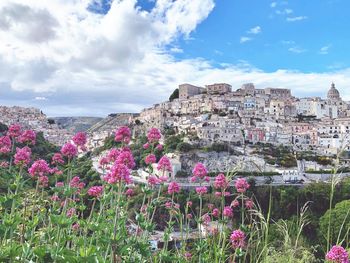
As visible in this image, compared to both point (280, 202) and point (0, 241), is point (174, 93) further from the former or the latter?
point (0, 241)

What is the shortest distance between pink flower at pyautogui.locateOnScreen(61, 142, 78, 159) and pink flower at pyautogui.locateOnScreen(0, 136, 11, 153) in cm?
58

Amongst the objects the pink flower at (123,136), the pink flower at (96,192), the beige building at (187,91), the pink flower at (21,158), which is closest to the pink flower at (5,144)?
the pink flower at (21,158)

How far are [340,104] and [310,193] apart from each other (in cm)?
6875

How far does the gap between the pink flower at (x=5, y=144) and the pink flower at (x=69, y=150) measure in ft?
Answer: 1.89

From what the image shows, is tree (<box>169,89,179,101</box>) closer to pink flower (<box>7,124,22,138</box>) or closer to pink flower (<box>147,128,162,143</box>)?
pink flower (<box>147,128,162,143</box>)

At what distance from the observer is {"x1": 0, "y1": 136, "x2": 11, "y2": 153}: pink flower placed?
10.9 feet

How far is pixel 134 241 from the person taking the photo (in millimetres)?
2482

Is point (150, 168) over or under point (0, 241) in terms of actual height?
over

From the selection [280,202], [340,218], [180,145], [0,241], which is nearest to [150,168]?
[0,241]

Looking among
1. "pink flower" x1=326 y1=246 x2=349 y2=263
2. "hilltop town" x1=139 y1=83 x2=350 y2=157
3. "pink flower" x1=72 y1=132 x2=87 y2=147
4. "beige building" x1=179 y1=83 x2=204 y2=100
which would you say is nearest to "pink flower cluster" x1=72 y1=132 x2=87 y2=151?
"pink flower" x1=72 y1=132 x2=87 y2=147

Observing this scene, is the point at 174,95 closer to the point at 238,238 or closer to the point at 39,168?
the point at 39,168

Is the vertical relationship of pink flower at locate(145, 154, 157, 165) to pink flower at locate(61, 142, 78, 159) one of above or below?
below

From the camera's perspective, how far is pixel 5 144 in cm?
340

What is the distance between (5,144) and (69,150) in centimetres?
70
